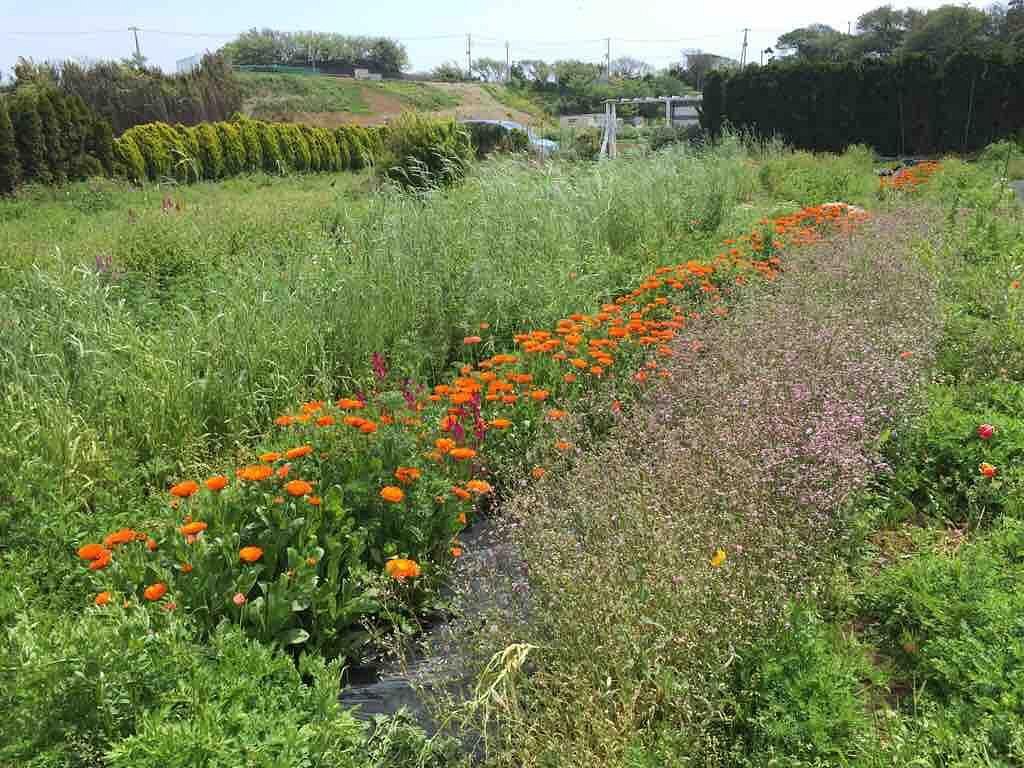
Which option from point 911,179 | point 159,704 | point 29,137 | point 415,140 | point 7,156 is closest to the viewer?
point 159,704

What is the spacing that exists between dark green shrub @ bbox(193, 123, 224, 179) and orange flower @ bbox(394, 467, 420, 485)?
21.8m

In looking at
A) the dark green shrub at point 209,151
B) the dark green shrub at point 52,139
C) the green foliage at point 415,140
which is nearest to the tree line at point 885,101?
the green foliage at point 415,140

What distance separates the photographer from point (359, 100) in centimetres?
5622

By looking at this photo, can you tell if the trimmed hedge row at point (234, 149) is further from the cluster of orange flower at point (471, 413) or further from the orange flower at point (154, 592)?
the orange flower at point (154, 592)

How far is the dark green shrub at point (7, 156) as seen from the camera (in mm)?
15648

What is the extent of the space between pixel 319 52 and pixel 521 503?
94.2 metres

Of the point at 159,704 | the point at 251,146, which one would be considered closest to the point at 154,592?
the point at 159,704

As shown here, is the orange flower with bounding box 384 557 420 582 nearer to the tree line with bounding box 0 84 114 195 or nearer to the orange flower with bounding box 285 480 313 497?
the orange flower with bounding box 285 480 313 497

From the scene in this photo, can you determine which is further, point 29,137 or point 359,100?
point 359,100

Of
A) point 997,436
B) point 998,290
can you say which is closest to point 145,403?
point 997,436

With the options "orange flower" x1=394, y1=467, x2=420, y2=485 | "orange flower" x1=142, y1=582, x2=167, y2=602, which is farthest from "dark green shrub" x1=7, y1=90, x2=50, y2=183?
"orange flower" x1=142, y1=582, x2=167, y2=602

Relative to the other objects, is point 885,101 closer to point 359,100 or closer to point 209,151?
point 209,151

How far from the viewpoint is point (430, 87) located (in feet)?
217

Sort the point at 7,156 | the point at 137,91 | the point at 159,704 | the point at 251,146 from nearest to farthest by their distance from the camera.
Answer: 1. the point at 159,704
2. the point at 7,156
3. the point at 251,146
4. the point at 137,91
